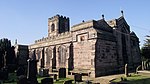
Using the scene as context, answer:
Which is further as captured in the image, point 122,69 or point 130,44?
point 130,44

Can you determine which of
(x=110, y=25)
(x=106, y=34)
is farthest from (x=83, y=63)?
(x=110, y=25)

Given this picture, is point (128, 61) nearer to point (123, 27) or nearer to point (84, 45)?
point (123, 27)

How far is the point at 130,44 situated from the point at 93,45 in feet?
33.5

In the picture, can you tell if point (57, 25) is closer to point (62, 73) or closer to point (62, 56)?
point (62, 56)

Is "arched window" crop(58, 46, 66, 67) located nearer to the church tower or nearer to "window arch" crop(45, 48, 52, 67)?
"window arch" crop(45, 48, 52, 67)

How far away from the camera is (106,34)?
27.7 m

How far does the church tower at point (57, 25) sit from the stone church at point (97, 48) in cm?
1482

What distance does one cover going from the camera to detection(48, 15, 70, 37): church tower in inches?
2037

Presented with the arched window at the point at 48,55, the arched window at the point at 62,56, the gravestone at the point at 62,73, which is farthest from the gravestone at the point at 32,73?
the arched window at the point at 48,55

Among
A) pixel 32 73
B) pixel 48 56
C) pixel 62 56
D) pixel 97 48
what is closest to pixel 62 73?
pixel 97 48

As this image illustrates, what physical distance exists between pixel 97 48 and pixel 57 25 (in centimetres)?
2784

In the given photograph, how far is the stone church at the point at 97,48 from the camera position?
26.1 m

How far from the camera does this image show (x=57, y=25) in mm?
51781

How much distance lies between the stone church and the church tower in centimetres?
1482
